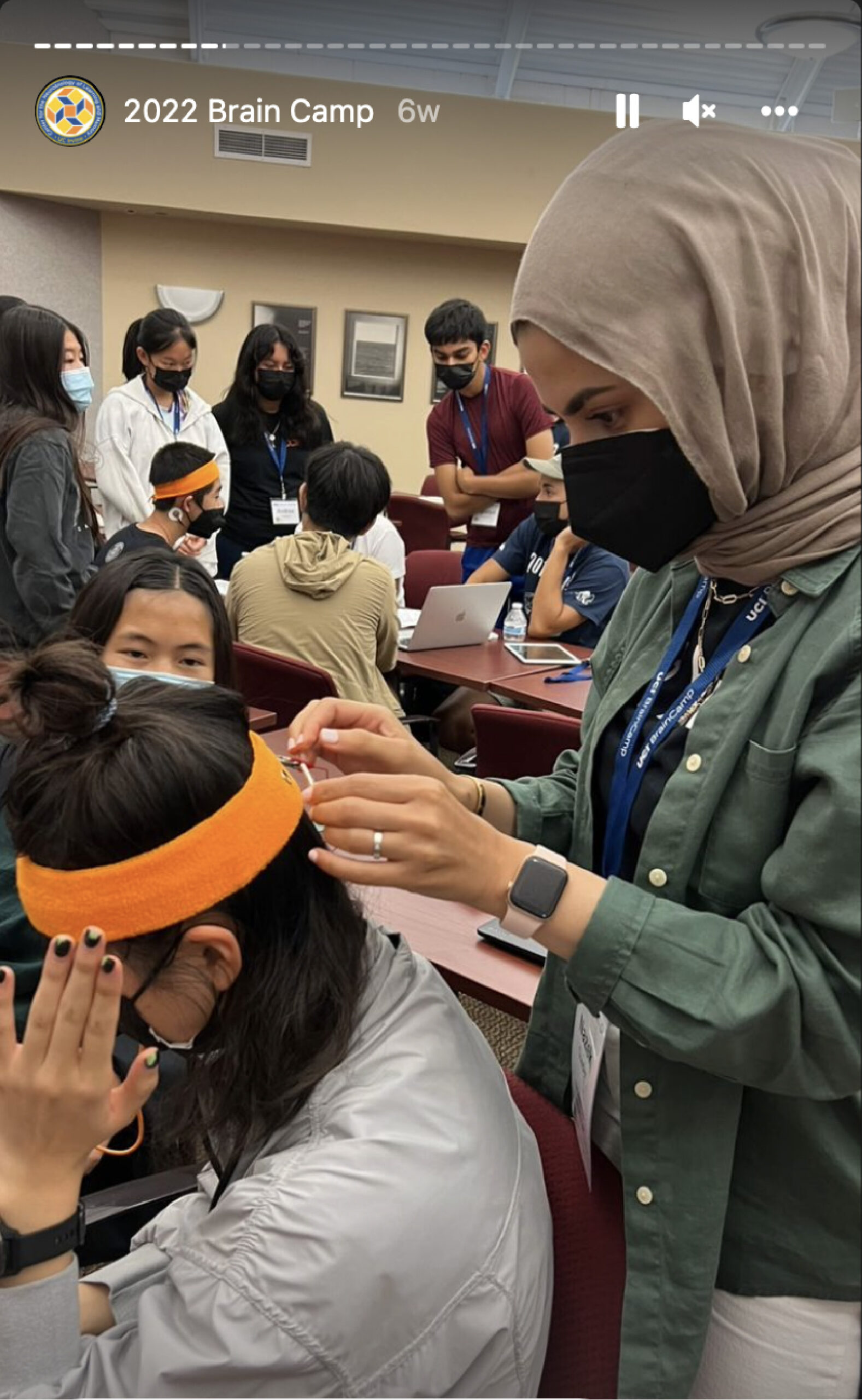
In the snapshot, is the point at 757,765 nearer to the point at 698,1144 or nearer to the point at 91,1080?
the point at 698,1144

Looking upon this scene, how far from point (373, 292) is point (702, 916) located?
7.18 m

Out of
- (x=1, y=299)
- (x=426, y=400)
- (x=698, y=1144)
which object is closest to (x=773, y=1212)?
(x=698, y=1144)

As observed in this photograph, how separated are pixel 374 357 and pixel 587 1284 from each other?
7.21 meters

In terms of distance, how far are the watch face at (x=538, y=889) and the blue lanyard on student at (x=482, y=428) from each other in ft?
11.4

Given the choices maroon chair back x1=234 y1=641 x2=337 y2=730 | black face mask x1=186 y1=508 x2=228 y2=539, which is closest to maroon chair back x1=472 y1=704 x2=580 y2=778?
maroon chair back x1=234 y1=641 x2=337 y2=730

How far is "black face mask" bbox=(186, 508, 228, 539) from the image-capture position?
10.4 ft

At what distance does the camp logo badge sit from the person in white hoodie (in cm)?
78

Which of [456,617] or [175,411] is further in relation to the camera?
[175,411]

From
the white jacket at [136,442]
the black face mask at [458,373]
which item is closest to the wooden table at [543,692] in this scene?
the black face mask at [458,373]

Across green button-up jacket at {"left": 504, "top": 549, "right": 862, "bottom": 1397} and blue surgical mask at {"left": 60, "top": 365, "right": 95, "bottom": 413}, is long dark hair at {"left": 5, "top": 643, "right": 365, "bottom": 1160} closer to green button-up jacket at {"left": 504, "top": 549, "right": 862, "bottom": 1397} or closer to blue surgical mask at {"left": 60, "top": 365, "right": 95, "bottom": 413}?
green button-up jacket at {"left": 504, "top": 549, "right": 862, "bottom": 1397}

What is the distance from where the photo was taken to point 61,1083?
776mm

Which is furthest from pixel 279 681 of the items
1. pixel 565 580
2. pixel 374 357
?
pixel 374 357

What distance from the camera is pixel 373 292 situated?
7.18m

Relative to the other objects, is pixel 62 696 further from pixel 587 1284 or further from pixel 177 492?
pixel 177 492
